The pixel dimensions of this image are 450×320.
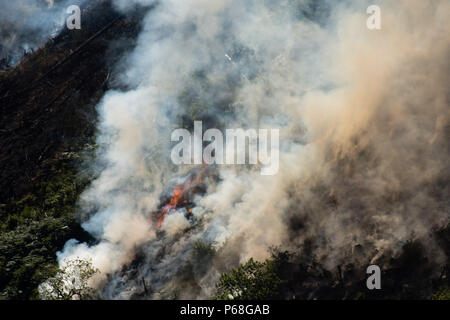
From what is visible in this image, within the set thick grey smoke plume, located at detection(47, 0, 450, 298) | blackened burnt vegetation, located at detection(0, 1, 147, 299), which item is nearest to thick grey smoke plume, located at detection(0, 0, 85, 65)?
blackened burnt vegetation, located at detection(0, 1, 147, 299)

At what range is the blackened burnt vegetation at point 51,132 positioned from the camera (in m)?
42.5

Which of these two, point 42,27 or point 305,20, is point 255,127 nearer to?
point 305,20

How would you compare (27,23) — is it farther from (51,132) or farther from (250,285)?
(250,285)

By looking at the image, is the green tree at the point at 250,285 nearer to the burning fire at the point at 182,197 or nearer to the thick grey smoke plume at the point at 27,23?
the burning fire at the point at 182,197

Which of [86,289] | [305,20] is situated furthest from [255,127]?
[86,289]

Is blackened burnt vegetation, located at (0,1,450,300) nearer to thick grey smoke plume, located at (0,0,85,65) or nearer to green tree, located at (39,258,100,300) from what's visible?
thick grey smoke plume, located at (0,0,85,65)

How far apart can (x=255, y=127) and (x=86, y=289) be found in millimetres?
24843

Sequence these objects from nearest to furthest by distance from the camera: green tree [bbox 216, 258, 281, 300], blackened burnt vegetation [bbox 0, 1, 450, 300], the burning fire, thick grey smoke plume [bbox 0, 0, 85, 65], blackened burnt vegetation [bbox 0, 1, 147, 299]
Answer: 1. green tree [bbox 216, 258, 281, 300]
2. blackened burnt vegetation [bbox 0, 1, 450, 300]
3. the burning fire
4. blackened burnt vegetation [bbox 0, 1, 147, 299]
5. thick grey smoke plume [bbox 0, 0, 85, 65]

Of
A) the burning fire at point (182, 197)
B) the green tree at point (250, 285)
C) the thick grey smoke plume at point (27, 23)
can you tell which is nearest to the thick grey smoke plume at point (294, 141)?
→ the burning fire at point (182, 197)

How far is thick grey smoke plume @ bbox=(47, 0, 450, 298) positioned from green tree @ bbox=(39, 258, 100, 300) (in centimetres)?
184

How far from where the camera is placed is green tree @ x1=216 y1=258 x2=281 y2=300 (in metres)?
28.7

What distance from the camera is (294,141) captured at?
1608 inches

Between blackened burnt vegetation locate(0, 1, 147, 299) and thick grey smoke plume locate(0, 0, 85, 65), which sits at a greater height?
thick grey smoke plume locate(0, 0, 85, 65)
